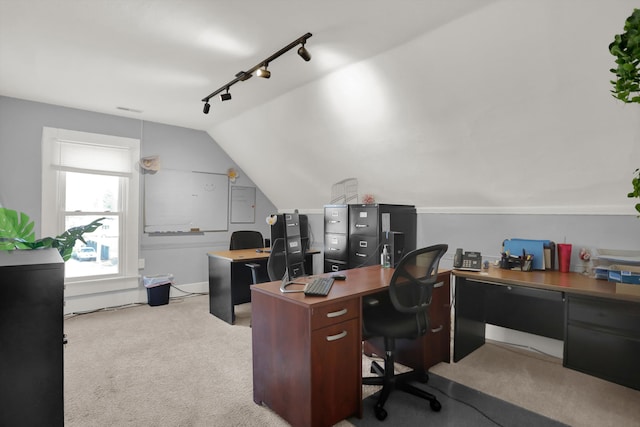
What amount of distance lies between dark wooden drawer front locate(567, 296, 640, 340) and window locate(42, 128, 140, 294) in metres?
4.81

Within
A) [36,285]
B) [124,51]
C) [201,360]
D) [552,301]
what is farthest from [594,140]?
[124,51]

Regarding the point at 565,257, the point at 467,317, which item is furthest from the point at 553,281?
the point at 467,317

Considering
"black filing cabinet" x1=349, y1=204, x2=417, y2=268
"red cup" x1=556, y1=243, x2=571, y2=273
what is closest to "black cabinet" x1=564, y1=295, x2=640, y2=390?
"red cup" x1=556, y1=243, x2=571, y2=273

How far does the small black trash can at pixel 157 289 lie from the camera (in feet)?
15.2

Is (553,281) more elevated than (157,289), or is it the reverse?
(553,281)

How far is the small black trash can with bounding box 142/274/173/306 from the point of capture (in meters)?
4.63

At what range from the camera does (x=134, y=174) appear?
4.77m

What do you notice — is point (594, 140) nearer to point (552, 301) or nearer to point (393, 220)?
point (552, 301)

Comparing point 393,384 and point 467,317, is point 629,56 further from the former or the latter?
point 467,317

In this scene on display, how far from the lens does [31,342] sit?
3.41 ft

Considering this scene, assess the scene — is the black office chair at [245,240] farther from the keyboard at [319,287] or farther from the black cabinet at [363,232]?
the keyboard at [319,287]

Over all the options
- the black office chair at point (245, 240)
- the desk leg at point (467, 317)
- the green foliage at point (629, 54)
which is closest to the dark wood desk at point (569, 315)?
the desk leg at point (467, 317)

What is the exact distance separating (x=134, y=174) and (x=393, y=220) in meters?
3.69

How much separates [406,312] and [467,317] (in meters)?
1.23
